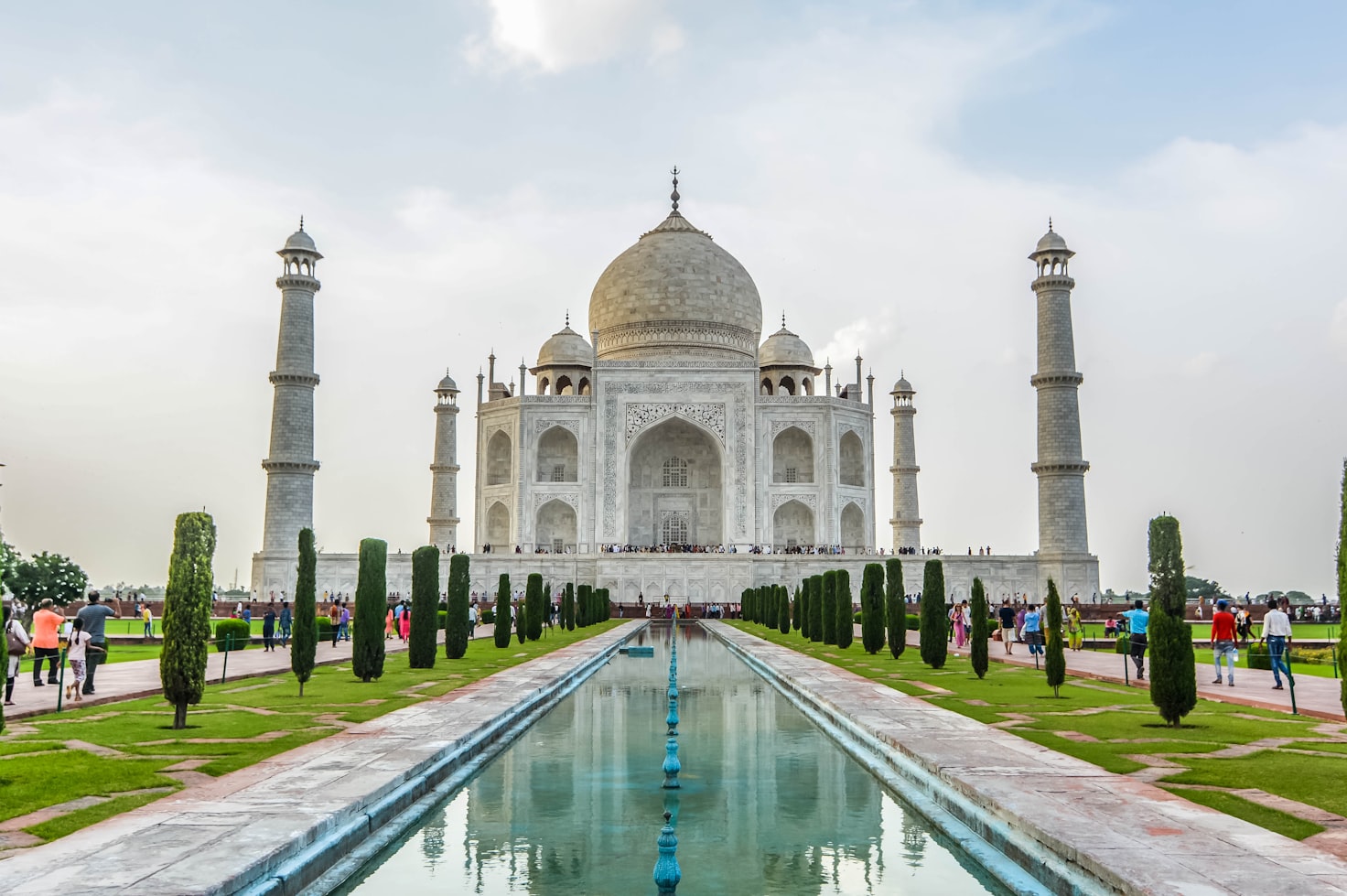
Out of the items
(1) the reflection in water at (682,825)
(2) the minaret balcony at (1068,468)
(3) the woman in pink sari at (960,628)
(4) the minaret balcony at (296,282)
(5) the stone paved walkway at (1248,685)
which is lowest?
(1) the reflection in water at (682,825)

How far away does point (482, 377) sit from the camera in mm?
37125

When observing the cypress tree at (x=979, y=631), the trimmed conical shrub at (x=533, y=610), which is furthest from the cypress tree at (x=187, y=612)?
the trimmed conical shrub at (x=533, y=610)

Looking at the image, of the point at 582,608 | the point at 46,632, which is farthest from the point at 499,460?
the point at 46,632

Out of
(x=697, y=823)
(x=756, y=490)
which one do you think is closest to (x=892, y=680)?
(x=697, y=823)

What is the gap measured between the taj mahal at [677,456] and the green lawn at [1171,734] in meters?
18.1

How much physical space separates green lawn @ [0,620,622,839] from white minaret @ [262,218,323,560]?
58.7 ft

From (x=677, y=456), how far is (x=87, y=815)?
32.6 metres

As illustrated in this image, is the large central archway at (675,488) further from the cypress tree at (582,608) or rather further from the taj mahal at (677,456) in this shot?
the cypress tree at (582,608)

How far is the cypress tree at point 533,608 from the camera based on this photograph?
60.4ft

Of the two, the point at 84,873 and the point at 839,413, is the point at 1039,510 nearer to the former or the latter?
the point at 839,413

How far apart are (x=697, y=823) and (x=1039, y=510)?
2629 cm

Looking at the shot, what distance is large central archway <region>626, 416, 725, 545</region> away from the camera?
36.1 meters

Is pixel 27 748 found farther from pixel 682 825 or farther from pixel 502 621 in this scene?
pixel 502 621

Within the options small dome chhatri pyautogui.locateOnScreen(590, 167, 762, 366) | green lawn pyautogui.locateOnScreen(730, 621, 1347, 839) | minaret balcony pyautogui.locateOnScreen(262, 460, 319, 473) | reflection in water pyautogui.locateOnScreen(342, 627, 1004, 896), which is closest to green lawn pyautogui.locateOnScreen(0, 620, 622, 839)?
reflection in water pyautogui.locateOnScreen(342, 627, 1004, 896)
